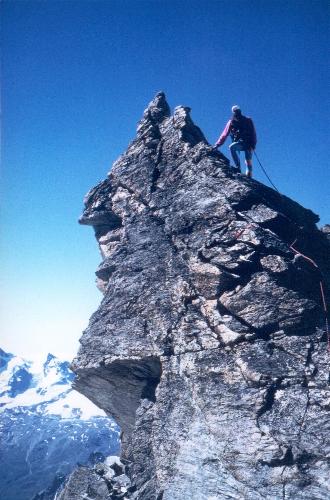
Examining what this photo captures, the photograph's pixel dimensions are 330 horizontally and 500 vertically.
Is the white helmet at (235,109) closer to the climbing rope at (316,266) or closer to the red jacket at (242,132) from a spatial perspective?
the red jacket at (242,132)

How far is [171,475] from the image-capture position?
1359 cm

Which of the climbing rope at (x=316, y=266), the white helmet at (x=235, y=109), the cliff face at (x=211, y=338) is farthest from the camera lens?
the white helmet at (x=235, y=109)

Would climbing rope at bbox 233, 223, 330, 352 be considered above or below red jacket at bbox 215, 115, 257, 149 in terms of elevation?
below

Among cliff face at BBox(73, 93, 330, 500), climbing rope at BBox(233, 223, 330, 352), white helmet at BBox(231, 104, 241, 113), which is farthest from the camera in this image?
white helmet at BBox(231, 104, 241, 113)

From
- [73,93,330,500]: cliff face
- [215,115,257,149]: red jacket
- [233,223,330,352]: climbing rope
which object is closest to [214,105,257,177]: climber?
[215,115,257,149]: red jacket

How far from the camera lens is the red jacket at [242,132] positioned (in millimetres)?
20734

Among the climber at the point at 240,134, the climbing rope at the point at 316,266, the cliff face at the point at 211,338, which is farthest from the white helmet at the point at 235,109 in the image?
the climbing rope at the point at 316,266

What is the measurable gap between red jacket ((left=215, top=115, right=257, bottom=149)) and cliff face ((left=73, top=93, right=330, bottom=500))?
168 cm

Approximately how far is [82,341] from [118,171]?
13.0m

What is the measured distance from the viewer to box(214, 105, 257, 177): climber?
20.6m

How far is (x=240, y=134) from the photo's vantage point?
20.9 meters

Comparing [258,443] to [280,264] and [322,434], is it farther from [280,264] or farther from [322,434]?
[280,264]

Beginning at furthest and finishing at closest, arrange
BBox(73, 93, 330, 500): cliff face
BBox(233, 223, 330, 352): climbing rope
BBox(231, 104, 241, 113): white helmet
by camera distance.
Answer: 1. BBox(231, 104, 241, 113): white helmet
2. BBox(233, 223, 330, 352): climbing rope
3. BBox(73, 93, 330, 500): cliff face

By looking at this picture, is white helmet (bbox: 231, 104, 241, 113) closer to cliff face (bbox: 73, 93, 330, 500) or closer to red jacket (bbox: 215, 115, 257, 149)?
red jacket (bbox: 215, 115, 257, 149)
